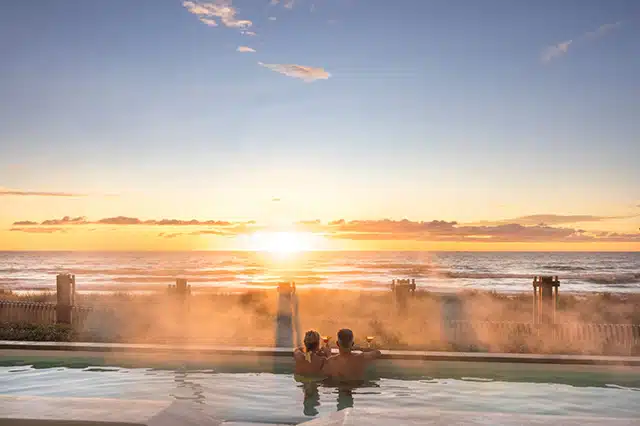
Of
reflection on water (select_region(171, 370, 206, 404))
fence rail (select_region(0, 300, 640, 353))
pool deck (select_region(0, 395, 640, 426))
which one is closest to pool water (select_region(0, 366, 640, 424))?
reflection on water (select_region(171, 370, 206, 404))

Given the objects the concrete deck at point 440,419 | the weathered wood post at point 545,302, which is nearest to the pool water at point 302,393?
the concrete deck at point 440,419

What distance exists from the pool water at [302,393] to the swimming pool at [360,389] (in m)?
0.01

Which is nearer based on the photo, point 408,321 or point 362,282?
point 408,321

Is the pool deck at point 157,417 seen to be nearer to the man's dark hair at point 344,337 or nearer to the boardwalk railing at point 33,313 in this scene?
the man's dark hair at point 344,337

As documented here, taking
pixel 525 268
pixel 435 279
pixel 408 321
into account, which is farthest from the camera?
pixel 525 268

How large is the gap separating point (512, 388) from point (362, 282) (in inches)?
1844

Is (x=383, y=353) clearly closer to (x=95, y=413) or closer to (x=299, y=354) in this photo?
(x=299, y=354)

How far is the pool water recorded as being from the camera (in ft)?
28.7

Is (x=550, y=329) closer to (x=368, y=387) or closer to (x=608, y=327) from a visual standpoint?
(x=608, y=327)

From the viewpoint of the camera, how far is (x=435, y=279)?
60.4 meters

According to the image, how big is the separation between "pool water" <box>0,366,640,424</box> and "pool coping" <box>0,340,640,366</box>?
0.60m

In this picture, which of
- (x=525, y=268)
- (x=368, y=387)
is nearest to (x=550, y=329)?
(x=368, y=387)

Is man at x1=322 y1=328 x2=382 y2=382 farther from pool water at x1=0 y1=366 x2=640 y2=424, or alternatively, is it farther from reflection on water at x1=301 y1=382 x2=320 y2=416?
reflection on water at x1=301 y1=382 x2=320 y2=416

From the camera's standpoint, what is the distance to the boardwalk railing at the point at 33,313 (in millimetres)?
16812
